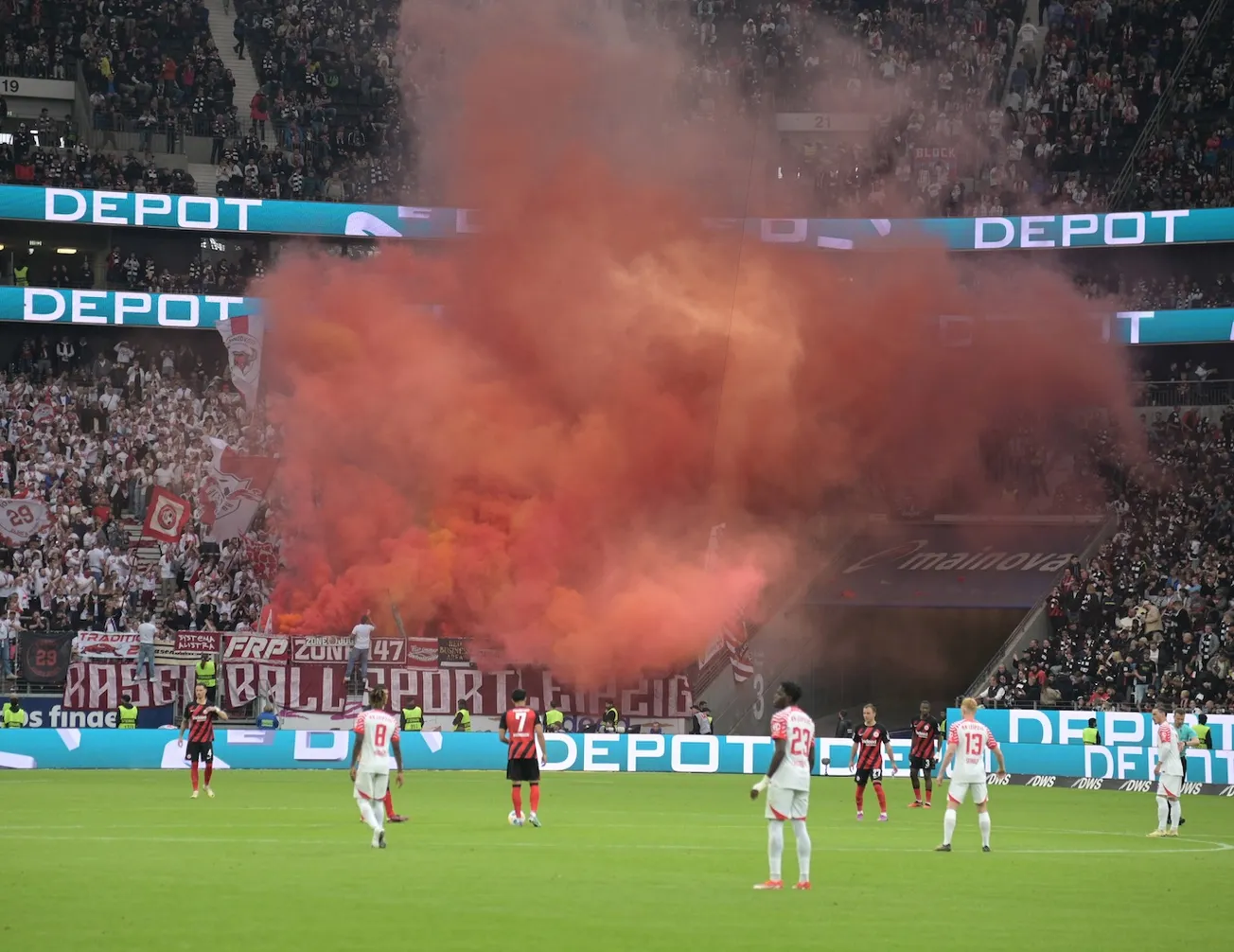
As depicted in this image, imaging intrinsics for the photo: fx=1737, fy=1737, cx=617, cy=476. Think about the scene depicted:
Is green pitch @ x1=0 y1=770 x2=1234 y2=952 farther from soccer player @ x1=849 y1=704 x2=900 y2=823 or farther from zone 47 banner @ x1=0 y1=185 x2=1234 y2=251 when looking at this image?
zone 47 banner @ x1=0 y1=185 x2=1234 y2=251

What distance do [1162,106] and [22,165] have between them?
122ft

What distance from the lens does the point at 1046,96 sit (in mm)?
58750

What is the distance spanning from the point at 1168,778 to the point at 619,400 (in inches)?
940

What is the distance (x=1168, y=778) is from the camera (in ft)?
87.4

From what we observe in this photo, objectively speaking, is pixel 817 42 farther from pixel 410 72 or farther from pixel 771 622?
pixel 771 622

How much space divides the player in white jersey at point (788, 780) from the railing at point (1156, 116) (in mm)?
42898

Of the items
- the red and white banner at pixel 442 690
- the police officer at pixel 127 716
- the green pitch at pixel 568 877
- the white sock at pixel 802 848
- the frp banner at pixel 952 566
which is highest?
the frp banner at pixel 952 566

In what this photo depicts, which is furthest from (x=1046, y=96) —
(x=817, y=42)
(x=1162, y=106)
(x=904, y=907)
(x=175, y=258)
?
(x=904, y=907)

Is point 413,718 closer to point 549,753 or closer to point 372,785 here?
point 549,753

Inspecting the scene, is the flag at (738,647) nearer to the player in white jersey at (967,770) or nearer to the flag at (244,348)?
the flag at (244,348)

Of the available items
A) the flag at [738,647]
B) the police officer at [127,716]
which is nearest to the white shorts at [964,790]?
the flag at [738,647]

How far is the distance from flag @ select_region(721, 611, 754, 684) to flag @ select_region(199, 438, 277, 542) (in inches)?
512

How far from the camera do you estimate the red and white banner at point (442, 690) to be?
43.8 m

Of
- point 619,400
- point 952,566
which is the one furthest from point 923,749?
point 952,566
